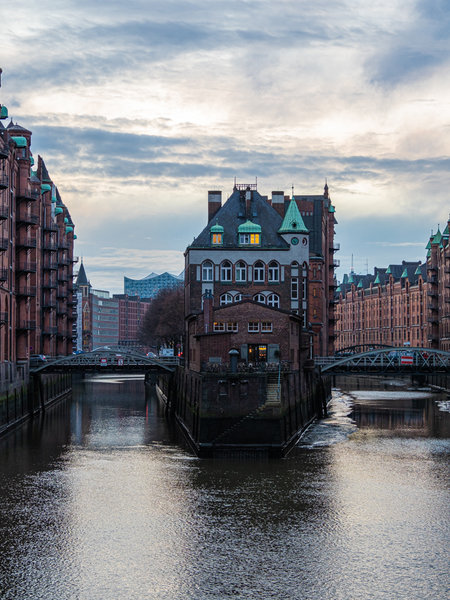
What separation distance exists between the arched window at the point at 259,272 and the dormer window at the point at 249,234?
82.6 inches

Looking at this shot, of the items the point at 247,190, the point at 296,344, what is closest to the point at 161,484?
the point at 296,344

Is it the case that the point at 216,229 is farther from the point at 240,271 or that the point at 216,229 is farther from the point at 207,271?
the point at 240,271

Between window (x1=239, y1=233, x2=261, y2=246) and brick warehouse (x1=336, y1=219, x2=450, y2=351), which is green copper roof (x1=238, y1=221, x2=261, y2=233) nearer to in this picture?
window (x1=239, y1=233, x2=261, y2=246)

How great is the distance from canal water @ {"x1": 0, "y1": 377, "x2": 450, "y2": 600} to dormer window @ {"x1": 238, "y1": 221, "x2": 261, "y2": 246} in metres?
28.3

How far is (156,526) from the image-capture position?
3988 centimetres

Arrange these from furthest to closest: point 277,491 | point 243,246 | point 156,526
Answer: point 243,246 < point 277,491 < point 156,526

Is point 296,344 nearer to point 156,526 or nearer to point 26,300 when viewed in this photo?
point 26,300

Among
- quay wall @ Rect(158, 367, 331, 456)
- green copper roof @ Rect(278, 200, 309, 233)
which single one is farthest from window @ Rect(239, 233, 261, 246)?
quay wall @ Rect(158, 367, 331, 456)

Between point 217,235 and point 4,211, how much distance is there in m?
26.0

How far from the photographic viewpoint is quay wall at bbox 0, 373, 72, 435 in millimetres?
69544

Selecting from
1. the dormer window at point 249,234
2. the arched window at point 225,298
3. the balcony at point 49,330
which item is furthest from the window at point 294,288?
the balcony at point 49,330

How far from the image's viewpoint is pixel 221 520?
40.9 metres

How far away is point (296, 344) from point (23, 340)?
25.5 meters

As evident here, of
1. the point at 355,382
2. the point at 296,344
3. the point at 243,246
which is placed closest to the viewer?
the point at 296,344
